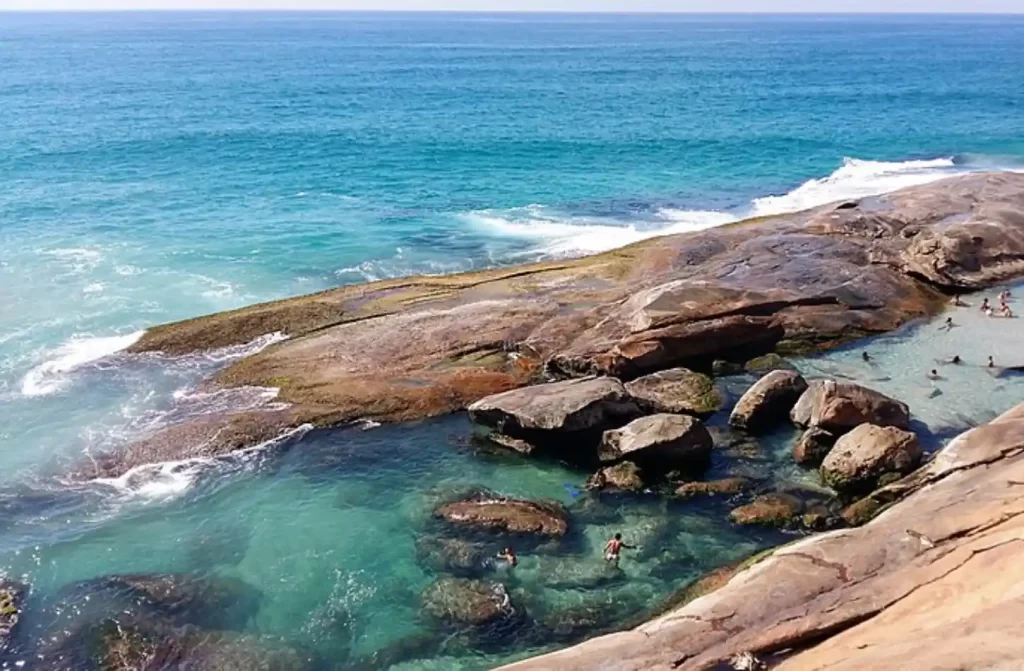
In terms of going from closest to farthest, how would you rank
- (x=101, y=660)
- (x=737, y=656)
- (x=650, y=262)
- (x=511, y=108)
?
(x=737, y=656) < (x=101, y=660) < (x=650, y=262) < (x=511, y=108)

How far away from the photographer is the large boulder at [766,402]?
103 ft

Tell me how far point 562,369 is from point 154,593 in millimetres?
16700

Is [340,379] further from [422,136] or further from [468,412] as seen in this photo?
[422,136]

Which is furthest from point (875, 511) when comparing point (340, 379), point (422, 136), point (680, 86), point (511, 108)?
point (680, 86)

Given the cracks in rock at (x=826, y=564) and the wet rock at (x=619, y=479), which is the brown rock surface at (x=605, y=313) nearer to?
the wet rock at (x=619, y=479)

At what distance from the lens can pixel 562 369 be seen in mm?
34906

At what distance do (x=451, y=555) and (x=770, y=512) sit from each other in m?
9.35

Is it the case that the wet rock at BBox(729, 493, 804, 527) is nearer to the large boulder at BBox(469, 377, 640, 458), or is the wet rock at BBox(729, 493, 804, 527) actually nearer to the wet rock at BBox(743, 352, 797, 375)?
the large boulder at BBox(469, 377, 640, 458)

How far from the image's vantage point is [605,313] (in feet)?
123

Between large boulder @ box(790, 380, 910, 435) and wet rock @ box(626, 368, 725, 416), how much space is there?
3.44 meters

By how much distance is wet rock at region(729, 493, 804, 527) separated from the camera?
1032 inches

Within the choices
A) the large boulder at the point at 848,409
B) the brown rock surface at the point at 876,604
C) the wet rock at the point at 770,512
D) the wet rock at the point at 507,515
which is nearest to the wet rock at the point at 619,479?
the wet rock at the point at 507,515

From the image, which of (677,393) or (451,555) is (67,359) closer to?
(451,555)

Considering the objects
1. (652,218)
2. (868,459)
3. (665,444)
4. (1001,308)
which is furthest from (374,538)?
(652,218)
